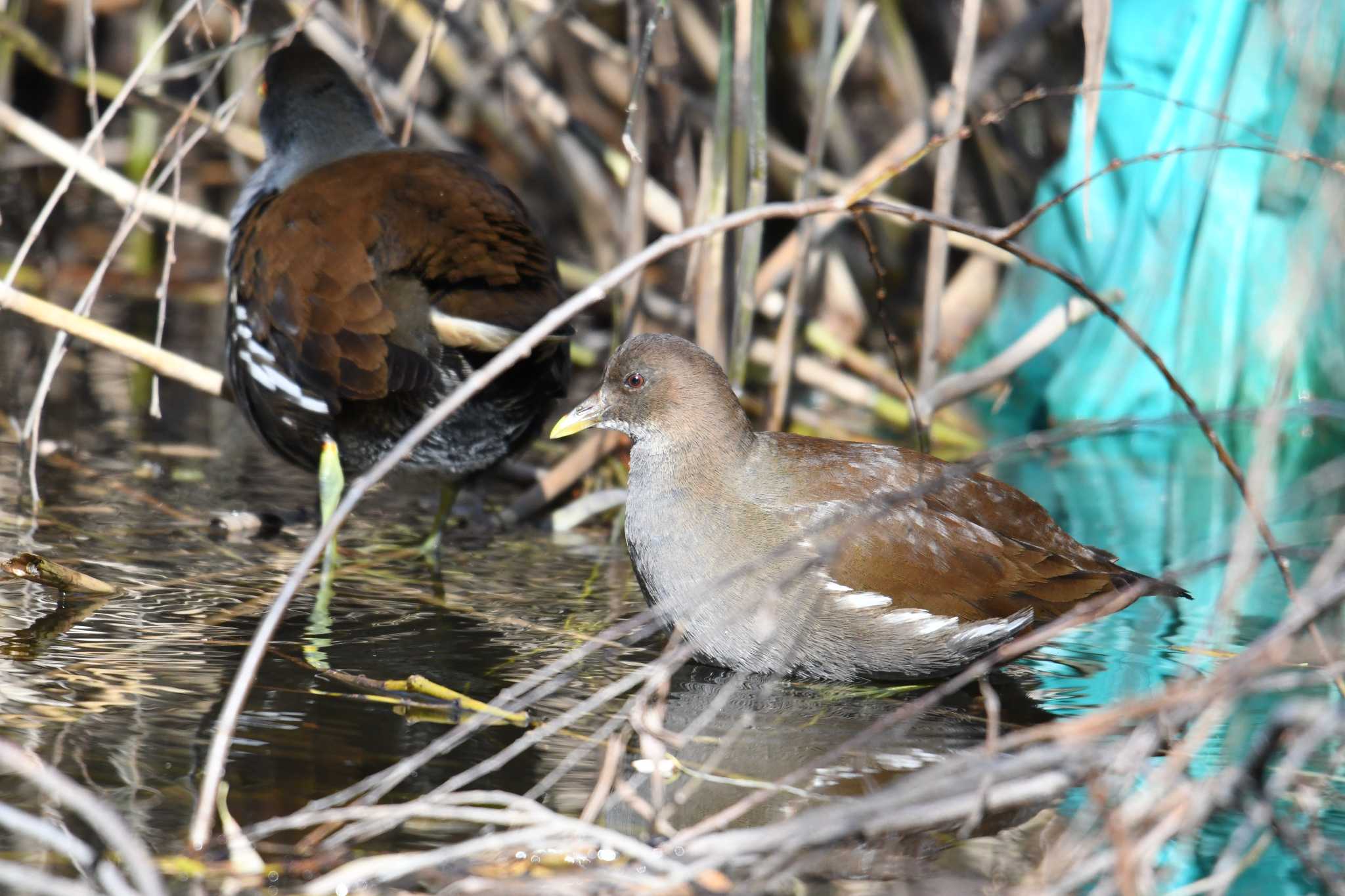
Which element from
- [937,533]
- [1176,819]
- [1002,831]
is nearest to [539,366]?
[937,533]

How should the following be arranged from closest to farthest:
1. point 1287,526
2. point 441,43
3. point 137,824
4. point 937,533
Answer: point 137,824
point 937,533
point 1287,526
point 441,43

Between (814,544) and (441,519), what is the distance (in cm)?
133

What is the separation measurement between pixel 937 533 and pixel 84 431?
9.42ft

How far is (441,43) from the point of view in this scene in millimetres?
6250

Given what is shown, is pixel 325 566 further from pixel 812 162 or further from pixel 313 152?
pixel 812 162

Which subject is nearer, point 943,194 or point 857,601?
point 857,601

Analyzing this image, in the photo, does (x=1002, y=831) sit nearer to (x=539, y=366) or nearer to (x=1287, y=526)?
(x=539, y=366)

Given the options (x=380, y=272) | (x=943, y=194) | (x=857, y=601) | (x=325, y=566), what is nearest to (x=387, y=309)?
(x=380, y=272)

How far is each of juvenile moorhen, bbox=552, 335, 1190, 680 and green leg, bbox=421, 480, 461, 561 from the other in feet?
2.45

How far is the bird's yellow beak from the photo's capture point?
3.51 m

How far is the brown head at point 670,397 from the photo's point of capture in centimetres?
335

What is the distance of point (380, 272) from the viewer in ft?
11.8

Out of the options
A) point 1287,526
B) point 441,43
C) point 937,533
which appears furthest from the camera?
point 441,43

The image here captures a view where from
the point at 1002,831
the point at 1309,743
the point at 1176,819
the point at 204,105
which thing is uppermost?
the point at 204,105
